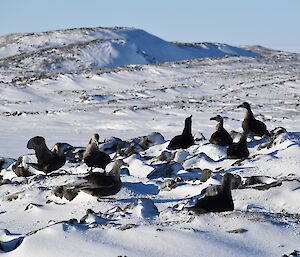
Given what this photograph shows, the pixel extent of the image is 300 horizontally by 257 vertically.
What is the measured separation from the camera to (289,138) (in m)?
10.7

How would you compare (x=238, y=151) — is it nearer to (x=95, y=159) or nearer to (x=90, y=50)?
(x=95, y=159)

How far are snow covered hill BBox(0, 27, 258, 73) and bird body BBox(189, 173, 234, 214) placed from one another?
43452 mm

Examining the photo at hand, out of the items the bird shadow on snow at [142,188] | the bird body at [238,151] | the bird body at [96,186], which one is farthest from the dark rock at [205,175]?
the bird body at [238,151]

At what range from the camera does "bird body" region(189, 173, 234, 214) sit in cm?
580

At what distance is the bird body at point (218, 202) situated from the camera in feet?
19.0

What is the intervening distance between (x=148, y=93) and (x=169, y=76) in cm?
865

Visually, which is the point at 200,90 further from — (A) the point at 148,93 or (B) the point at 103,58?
(B) the point at 103,58

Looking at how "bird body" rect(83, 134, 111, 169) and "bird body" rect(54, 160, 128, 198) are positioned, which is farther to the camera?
"bird body" rect(83, 134, 111, 169)

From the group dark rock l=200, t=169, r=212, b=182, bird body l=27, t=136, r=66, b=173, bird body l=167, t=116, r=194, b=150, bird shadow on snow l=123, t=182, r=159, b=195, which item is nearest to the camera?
bird shadow on snow l=123, t=182, r=159, b=195

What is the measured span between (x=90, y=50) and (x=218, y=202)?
49.9 metres

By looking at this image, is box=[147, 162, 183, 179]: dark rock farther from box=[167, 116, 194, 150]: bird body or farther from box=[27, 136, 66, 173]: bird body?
box=[167, 116, 194, 150]: bird body

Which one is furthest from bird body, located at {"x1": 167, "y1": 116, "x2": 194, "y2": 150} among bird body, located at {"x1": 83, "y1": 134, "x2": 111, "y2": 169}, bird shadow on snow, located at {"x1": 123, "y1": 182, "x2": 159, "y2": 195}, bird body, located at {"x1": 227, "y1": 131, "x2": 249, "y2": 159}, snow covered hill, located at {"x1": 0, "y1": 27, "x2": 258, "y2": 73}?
snow covered hill, located at {"x1": 0, "y1": 27, "x2": 258, "y2": 73}

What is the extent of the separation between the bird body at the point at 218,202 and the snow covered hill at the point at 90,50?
43.5 metres

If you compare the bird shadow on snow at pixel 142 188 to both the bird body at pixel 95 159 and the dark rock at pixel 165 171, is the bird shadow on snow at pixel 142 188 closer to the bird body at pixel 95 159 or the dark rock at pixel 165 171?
the dark rock at pixel 165 171
